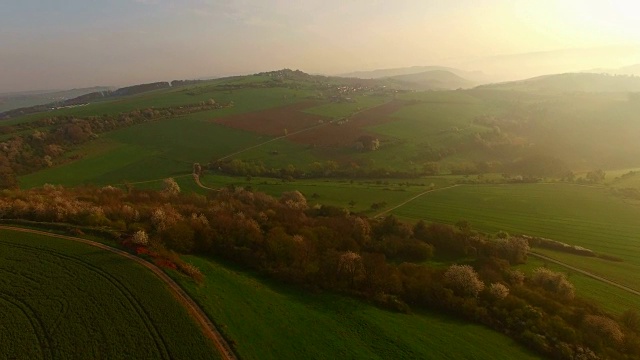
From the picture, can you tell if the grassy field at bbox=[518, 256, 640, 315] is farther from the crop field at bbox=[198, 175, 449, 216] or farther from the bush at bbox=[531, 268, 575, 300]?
the crop field at bbox=[198, 175, 449, 216]

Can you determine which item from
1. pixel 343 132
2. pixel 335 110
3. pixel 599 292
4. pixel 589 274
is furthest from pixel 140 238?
pixel 335 110

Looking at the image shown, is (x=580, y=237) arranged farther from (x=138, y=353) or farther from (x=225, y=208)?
(x=138, y=353)

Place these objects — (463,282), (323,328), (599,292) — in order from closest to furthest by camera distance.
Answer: (323,328) < (463,282) < (599,292)

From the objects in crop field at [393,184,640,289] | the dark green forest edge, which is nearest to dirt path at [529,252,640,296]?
crop field at [393,184,640,289]

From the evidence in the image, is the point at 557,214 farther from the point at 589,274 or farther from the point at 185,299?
the point at 185,299

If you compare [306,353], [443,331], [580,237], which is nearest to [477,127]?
[580,237]

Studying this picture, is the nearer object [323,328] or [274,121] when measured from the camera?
[323,328]
